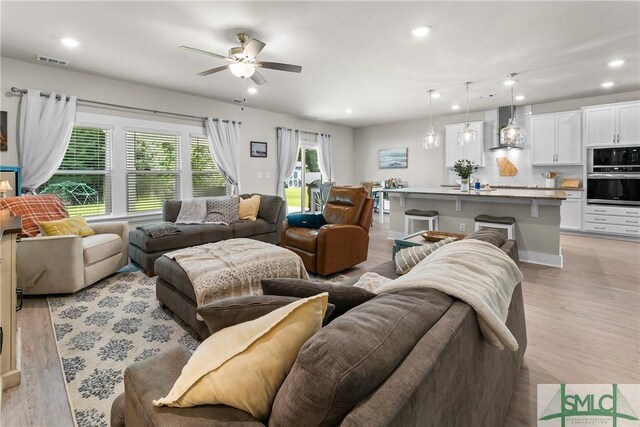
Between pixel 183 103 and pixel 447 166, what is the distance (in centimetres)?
577

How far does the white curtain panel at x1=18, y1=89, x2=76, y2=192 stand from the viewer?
4.01 metres

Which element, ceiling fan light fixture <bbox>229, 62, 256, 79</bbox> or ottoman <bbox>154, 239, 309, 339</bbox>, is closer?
ottoman <bbox>154, 239, 309, 339</bbox>

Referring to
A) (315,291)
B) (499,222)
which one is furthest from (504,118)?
(315,291)

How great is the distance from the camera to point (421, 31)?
320 cm

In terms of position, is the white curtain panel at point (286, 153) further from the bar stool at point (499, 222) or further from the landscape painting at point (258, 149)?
the bar stool at point (499, 222)

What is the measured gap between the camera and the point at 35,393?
1.79m

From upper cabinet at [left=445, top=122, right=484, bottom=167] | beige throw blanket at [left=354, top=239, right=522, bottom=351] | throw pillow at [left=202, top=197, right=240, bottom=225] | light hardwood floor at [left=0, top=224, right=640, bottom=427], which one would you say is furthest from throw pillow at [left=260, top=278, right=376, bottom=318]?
upper cabinet at [left=445, top=122, right=484, bottom=167]

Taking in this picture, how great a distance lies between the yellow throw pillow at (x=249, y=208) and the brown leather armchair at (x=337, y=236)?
111 cm

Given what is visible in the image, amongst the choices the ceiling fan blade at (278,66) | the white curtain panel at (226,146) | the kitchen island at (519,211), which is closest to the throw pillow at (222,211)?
the white curtain panel at (226,146)

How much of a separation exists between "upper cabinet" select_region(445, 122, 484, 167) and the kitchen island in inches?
93.8

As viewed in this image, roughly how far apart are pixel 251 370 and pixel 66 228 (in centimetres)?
378

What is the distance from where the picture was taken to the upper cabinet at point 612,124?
5.48 m

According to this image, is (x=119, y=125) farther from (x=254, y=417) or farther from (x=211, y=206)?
(x=254, y=417)

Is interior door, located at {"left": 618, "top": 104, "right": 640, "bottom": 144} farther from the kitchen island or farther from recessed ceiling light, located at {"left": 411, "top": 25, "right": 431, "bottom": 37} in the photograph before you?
recessed ceiling light, located at {"left": 411, "top": 25, "right": 431, "bottom": 37}
